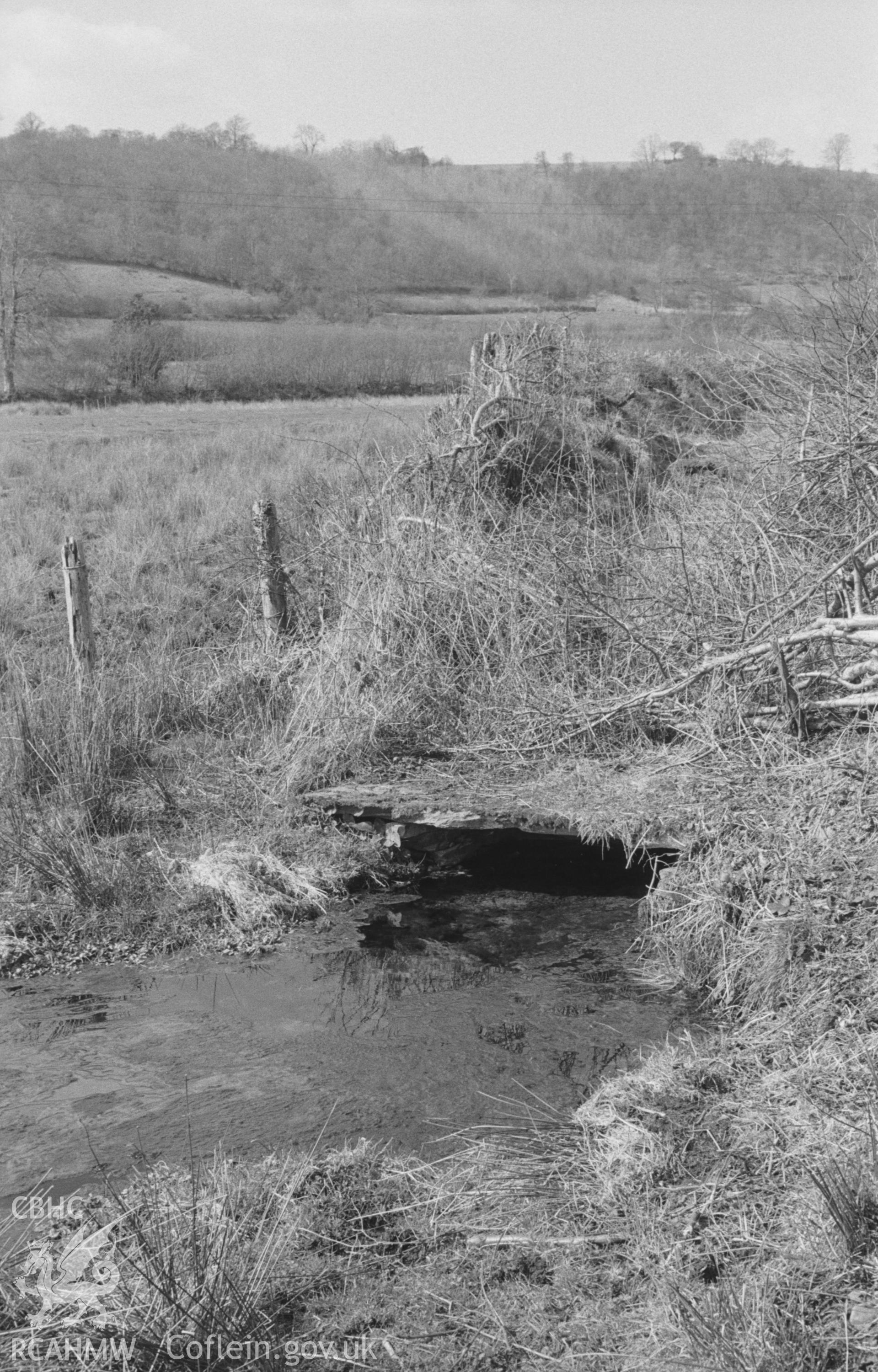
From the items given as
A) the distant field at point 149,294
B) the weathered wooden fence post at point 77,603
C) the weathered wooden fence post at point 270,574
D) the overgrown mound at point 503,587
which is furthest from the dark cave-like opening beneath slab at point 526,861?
the distant field at point 149,294

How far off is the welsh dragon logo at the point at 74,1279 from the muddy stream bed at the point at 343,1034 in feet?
1.81

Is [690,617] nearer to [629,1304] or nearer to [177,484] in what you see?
[629,1304]

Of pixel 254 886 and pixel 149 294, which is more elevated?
pixel 149 294

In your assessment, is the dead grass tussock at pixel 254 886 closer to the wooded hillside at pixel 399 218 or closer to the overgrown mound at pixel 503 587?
the overgrown mound at pixel 503 587

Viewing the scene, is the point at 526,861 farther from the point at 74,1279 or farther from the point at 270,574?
the point at 74,1279

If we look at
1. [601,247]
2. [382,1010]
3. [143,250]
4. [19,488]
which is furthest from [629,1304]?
[601,247]

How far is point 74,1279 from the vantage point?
3.38 meters

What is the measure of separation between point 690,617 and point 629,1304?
5.41m

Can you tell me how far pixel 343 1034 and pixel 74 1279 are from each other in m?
2.44

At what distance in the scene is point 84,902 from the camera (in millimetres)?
6859

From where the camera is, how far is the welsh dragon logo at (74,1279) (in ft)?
10.5

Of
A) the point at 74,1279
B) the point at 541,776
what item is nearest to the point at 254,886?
the point at 541,776

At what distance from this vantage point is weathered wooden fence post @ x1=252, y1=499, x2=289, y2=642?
9.74 m

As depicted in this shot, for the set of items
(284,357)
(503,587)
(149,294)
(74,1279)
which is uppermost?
(149,294)
